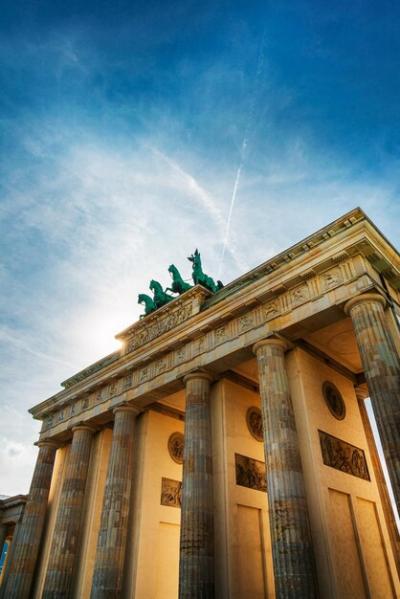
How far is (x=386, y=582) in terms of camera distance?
13.8 m

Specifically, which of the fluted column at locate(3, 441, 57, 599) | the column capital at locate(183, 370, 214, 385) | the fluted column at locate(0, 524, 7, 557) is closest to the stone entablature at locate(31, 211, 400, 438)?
the column capital at locate(183, 370, 214, 385)

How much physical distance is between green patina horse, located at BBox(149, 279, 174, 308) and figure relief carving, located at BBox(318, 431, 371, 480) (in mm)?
11203

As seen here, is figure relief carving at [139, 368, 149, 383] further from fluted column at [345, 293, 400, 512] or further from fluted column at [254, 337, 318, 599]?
fluted column at [345, 293, 400, 512]

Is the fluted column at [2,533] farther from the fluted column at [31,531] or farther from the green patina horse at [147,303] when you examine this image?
the green patina horse at [147,303]

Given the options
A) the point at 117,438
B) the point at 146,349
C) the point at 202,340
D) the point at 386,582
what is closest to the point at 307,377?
the point at 202,340

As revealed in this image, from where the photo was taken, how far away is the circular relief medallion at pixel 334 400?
16.4 metres

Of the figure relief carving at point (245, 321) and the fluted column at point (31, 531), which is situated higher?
the figure relief carving at point (245, 321)

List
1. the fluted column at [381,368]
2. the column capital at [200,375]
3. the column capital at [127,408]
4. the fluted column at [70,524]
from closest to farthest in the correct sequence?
1. the fluted column at [381,368]
2. the column capital at [200,375]
3. the fluted column at [70,524]
4. the column capital at [127,408]

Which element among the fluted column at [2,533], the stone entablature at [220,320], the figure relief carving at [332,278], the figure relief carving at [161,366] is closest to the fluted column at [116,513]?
the stone entablature at [220,320]

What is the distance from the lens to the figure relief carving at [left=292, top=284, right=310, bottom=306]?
50.2 ft

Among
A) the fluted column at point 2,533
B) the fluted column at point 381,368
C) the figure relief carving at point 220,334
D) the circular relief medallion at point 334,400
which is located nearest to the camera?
the fluted column at point 381,368

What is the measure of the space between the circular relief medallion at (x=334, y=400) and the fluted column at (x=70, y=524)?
13.0m

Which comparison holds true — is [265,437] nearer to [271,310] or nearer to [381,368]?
[381,368]

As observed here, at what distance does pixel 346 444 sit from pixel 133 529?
32.0 feet
